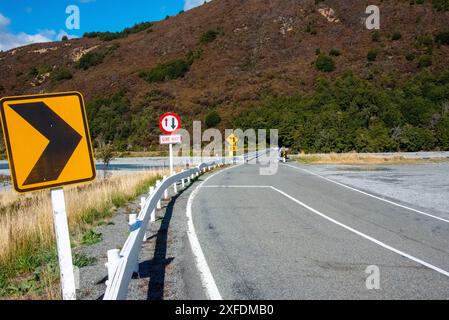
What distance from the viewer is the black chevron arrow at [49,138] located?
366cm

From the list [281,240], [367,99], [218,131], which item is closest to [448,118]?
[367,99]

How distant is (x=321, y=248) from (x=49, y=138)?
496cm

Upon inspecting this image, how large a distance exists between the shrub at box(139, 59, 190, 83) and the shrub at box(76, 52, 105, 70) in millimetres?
17052

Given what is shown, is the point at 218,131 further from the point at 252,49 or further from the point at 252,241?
the point at 252,241

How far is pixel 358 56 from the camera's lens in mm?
75750

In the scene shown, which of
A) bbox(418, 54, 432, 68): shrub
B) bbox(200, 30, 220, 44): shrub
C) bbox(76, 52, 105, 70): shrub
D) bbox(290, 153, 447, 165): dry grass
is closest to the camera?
bbox(290, 153, 447, 165): dry grass

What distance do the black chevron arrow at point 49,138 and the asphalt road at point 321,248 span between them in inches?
97.9

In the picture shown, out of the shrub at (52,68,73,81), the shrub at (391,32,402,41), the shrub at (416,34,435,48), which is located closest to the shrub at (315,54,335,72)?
the shrub at (391,32,402,41)

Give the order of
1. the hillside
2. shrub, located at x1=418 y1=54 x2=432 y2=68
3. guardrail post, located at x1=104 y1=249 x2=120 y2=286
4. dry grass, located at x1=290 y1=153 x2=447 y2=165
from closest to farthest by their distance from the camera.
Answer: guardrail post, located at x1=104 y1=249 x2=120 y2=286
dry grass, located at x1=290 y1=153 x2=447 y2=165
the hillside
shrub, located at x1=418 y1=54 x2=432 y2=68

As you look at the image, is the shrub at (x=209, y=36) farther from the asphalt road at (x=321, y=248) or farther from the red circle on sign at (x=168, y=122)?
the asphalt road at (x=321, y=248)

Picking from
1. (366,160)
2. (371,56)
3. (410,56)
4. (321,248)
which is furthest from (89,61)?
(321,248)

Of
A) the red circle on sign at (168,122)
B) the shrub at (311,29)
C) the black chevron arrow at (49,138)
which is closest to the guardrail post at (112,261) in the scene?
the black chevron arrow at (49,138)

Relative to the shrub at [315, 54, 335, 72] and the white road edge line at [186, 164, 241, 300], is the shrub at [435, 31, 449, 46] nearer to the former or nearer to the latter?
the shrub at [315, 54, 335, 72]

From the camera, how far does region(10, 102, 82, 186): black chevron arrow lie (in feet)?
12.0
